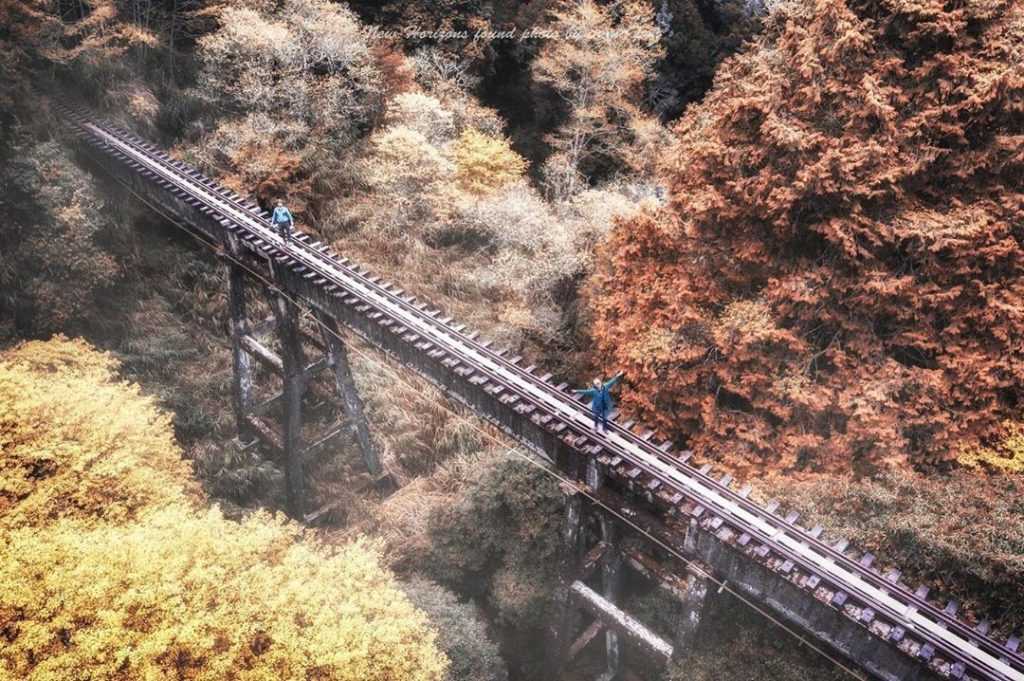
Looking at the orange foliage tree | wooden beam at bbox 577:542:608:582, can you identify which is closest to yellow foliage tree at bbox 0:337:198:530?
wooden beam at bbox 577:542:608:582

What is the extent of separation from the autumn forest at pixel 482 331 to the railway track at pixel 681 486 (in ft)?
2.80

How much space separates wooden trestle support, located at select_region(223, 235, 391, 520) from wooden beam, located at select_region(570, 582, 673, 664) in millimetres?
8748

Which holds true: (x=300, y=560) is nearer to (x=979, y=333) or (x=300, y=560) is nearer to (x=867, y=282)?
(x=867, y=282)

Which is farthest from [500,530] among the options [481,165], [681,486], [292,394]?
[481,165]

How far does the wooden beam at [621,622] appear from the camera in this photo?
12070mm

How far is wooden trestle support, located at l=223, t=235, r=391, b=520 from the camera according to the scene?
17.2m

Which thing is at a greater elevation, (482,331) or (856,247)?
(856,247)

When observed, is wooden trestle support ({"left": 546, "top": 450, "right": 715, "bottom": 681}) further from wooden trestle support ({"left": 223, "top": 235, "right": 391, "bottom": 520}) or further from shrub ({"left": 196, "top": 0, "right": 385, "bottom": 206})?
shrub ({"left": 196, "top": 0, "right": 385, "bottom": 206})

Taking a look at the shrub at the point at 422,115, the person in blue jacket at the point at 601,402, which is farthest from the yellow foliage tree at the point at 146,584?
the shrub at the point at 422,115

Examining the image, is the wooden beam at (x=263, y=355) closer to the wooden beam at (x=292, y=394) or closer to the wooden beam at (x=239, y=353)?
the wooden beam at (x=239, y=353)

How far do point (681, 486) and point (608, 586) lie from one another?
3499 millimetres

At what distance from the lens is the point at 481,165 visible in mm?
24062

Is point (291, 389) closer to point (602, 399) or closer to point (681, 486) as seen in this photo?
point (602, 399)

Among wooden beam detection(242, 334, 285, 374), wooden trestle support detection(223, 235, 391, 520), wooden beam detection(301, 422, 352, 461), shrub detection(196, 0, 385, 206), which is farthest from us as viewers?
shrub detection(196, 0, 385, 206)
